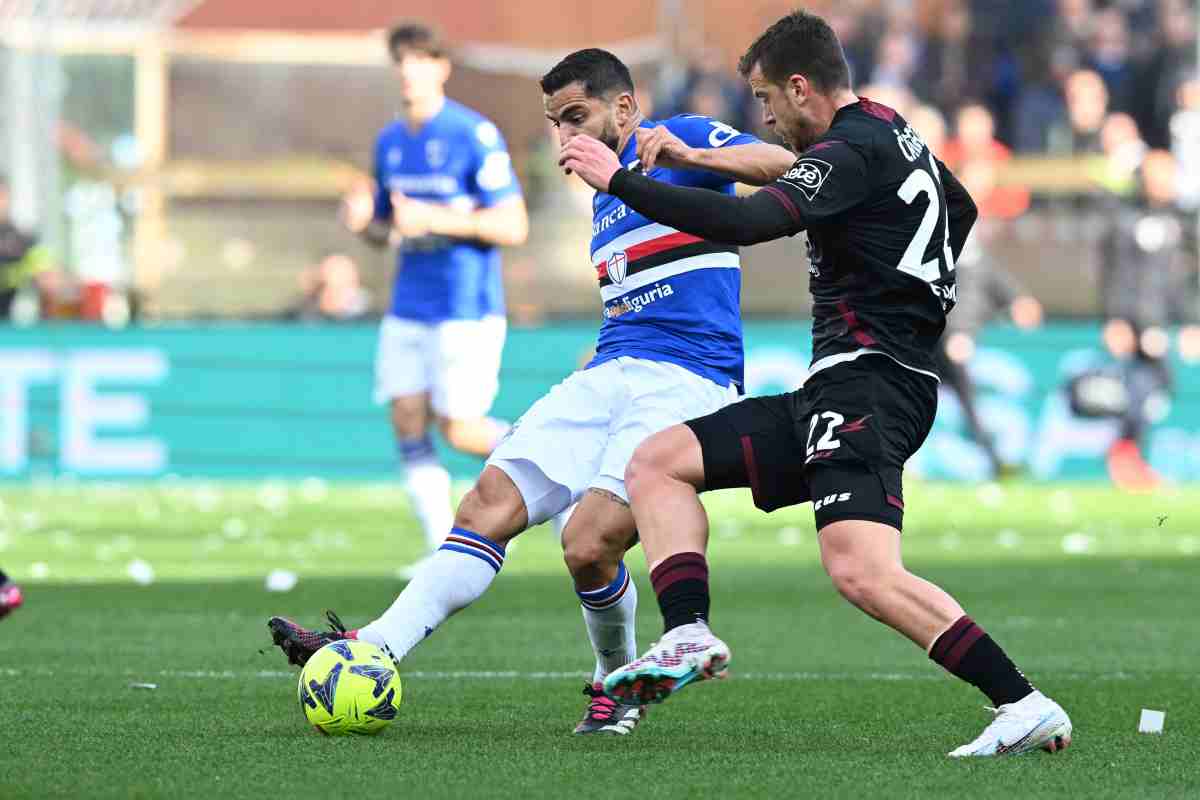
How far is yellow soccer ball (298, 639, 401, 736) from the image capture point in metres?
6.02

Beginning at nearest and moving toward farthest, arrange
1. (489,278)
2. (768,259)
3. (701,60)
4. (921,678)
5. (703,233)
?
(703,233) < (921,678) < (489,278) < (768,259) < (701,60)

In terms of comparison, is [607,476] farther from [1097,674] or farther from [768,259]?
[768,259]

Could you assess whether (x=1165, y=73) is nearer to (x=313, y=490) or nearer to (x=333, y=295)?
(x=333, y=295)

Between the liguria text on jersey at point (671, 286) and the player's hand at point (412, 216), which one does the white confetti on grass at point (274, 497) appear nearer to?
the player's hand at point (412, 216)

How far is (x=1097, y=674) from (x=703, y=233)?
2.77 meters

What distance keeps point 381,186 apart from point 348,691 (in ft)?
19.5

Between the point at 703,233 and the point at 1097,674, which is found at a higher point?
the point at 703,233

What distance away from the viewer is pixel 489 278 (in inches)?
462

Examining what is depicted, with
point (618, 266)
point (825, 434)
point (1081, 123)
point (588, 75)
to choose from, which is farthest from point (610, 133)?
point (1081, 123)

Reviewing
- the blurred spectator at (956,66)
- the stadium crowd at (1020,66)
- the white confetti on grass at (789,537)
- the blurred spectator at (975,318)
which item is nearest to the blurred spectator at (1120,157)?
the stadium crowd at (1020,66)

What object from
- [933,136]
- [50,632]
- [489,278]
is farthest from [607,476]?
[933,136]

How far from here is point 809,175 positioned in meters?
5.67

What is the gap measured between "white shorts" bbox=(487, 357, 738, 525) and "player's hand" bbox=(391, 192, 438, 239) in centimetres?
482

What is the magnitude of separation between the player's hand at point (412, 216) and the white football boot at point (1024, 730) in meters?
6.11
